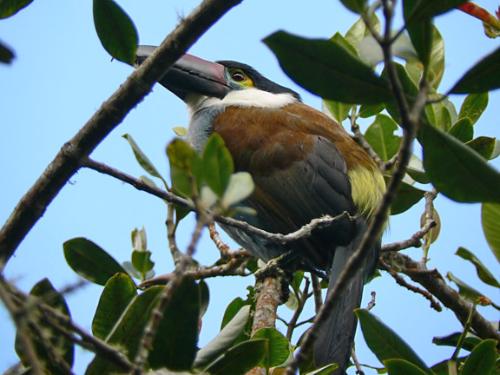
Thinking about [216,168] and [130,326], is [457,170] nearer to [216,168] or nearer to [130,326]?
[216,168]

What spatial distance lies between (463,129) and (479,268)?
0.64 meters

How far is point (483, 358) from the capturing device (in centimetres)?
232

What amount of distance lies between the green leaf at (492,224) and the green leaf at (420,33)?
56.5 inches

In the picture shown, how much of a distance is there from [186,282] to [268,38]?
1.92 ft

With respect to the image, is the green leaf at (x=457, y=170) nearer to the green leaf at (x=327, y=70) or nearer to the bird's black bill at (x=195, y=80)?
the green leaf at (x=327, y=70)

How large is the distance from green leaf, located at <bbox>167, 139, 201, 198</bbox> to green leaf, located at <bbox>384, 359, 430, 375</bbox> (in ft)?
3.14

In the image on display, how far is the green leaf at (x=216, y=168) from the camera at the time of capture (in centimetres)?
144

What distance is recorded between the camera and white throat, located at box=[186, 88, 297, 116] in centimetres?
502

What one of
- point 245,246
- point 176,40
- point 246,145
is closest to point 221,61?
point 246,145

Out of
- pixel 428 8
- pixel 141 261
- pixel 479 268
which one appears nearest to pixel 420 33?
pixel 428 8

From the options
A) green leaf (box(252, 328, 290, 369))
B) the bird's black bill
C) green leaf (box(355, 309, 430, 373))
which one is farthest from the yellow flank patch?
green leaf (box(355, 309, 430, 373))

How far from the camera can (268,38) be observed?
63.2 inches

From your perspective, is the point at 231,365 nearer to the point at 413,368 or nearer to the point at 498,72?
the point at 413,368

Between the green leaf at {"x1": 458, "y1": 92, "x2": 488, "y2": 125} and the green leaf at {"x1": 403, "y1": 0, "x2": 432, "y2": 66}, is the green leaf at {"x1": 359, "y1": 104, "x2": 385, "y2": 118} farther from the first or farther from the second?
the green leaf at {"x1": 403, "y1": 0, "x2": 432, "y2": 66}
